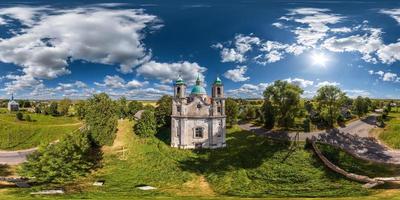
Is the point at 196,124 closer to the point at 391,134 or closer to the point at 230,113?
the point at 230,113

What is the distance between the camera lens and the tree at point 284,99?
44531mm

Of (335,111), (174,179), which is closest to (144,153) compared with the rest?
(174,179)

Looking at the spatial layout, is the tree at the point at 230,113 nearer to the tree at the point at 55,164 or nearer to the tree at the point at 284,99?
the tree at the point at 284,99

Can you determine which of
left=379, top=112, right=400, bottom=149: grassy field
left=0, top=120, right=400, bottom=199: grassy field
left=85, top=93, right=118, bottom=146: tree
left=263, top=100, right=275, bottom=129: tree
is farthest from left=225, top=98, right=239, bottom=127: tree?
left=379, top=112, right=400, bottom=149: grassy field

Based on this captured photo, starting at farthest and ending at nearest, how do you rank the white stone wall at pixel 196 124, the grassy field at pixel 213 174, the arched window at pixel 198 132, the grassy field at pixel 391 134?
1. the grassy field at pixel 391 134
2. the arched window at pixel 198 132
3. the white stone wall at pixel 196 124
4. the grassy field at pixel 213 174

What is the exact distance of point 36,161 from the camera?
29547 mm

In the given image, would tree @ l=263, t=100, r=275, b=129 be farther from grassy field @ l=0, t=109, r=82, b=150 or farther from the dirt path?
grassy field @ l=0, t=109, r=82, b=150

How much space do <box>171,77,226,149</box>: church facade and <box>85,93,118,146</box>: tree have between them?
7.25 m

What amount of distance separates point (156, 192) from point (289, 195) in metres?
9.94

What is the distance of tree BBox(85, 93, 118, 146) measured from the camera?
39875 mm

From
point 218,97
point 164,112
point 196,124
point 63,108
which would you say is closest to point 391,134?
point 218,97

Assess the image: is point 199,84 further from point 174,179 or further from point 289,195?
point 289,195

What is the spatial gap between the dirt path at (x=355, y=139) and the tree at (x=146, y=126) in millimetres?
15041

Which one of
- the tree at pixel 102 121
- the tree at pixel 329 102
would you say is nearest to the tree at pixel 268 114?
the tree at pixel 329 102
